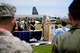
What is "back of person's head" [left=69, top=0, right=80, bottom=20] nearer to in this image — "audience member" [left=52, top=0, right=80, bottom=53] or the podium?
"audience member" [left=52, top=0, right=80, bottom=53]

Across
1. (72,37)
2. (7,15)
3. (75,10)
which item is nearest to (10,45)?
(7,15)

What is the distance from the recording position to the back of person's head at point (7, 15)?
293 centimetres

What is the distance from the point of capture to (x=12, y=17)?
9.83 ft

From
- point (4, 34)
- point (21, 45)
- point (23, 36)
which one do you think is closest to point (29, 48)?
point (21, 45)

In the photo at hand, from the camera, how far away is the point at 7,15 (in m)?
2.95

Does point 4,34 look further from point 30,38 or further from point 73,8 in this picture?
point 30,38

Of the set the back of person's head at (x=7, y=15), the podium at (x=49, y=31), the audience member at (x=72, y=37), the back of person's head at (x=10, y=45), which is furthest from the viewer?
the podium at (x=49, y=31)

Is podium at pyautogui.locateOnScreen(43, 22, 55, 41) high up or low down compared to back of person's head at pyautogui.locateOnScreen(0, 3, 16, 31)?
down

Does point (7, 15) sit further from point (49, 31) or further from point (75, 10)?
point (49, 31)

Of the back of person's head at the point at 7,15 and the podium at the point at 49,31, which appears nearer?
the back of person's head at the point at 7,15

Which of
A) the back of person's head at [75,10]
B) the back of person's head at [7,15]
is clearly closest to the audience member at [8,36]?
the back of person's head at [7,15]

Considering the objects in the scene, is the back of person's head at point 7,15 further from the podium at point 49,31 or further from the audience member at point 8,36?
the podium at point 49,31

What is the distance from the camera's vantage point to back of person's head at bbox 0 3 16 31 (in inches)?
115

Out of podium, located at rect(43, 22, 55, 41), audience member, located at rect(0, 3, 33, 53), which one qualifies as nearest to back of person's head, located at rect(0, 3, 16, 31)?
audience member, located at rect(0, 3, 33, 53)
